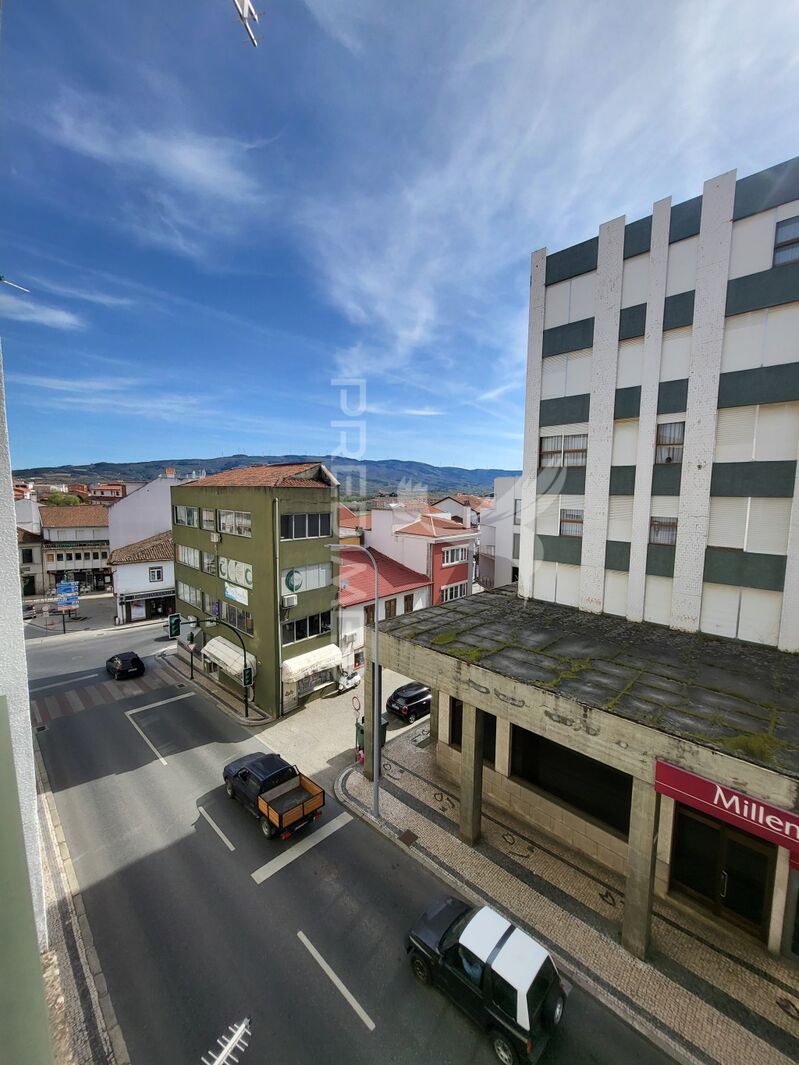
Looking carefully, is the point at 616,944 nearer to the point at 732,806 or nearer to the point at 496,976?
the point at 496,976

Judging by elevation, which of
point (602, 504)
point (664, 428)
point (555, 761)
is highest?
point (664, 428)

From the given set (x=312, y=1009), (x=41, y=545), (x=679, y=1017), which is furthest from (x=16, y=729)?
(x=41, y=545)

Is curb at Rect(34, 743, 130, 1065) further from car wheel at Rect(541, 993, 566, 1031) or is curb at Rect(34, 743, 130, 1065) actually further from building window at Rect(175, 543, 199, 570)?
building window at Rect(175, 543, 199, 570)

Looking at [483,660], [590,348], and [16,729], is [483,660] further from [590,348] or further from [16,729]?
[590,348]

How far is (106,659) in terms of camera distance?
3041 centimetres

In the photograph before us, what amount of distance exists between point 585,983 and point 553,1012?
1.50 m

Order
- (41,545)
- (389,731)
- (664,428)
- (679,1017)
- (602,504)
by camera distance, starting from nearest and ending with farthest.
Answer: (679,1017) < (664,428) < (602,504) < (389,731) < (41,545)

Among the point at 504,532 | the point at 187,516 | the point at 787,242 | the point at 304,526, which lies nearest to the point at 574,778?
the point at 304,526

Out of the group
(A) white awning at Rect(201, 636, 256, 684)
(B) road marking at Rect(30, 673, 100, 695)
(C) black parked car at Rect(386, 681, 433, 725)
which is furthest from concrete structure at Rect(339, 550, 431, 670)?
(B) road marking at Rect(30, 673, 100, 695)

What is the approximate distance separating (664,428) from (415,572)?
64.8 feet

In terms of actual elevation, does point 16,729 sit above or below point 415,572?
above

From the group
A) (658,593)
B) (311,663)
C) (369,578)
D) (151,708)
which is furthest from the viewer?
(369,578)

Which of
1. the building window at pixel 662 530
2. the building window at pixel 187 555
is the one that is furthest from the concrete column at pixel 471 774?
the building window at pixel 187 555

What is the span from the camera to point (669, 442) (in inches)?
599
